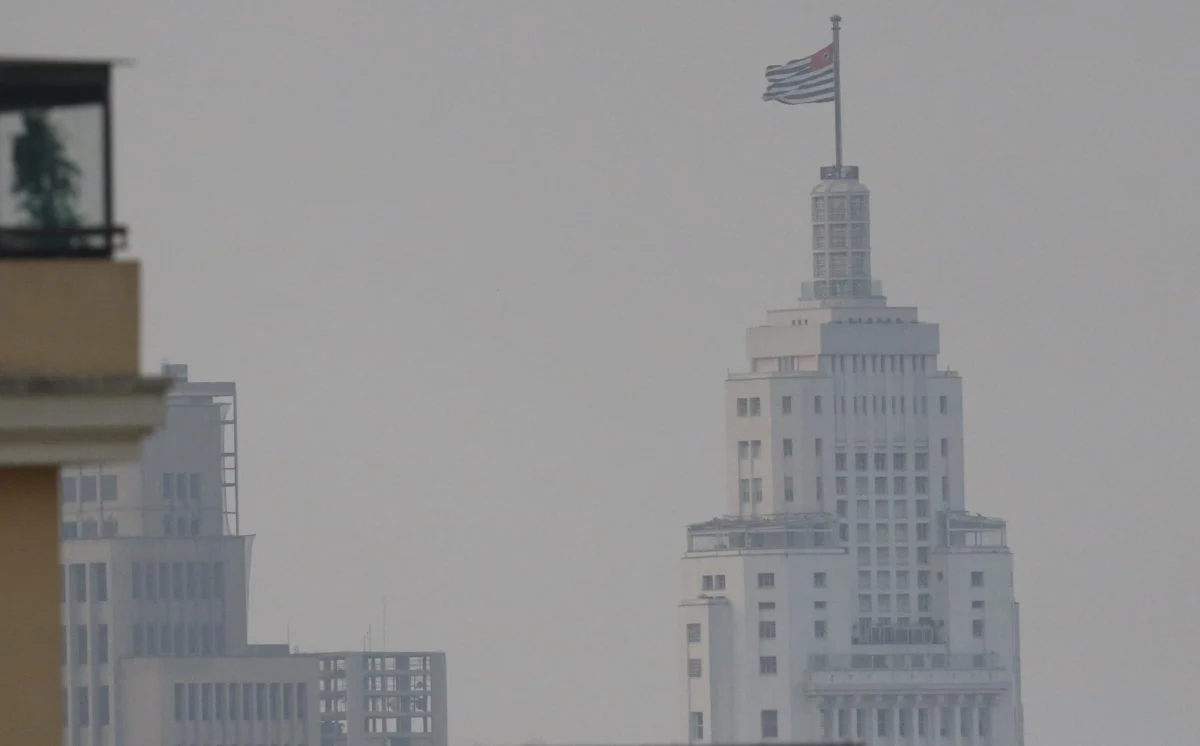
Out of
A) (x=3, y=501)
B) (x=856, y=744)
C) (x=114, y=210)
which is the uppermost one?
(x=114, y=210)

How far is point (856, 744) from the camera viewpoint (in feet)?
63.4

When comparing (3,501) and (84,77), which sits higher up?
(84,77)

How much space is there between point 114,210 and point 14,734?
2837 mm

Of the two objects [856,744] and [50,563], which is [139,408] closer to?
[50,563]

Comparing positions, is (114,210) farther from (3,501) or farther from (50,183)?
(3,501)

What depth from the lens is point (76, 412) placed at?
71.1 ft

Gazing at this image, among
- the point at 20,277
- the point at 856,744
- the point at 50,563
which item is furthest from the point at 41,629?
the point at 856,744

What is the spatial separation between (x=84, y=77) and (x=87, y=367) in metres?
1.51

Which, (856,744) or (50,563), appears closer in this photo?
(856,744)

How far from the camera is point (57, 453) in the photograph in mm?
22000

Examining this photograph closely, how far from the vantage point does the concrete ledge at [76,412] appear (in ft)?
70.7

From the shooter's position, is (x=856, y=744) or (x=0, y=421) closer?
(x=856, y=744)

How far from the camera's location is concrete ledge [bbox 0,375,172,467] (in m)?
21.5

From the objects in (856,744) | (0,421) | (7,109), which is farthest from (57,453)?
(856,744)
